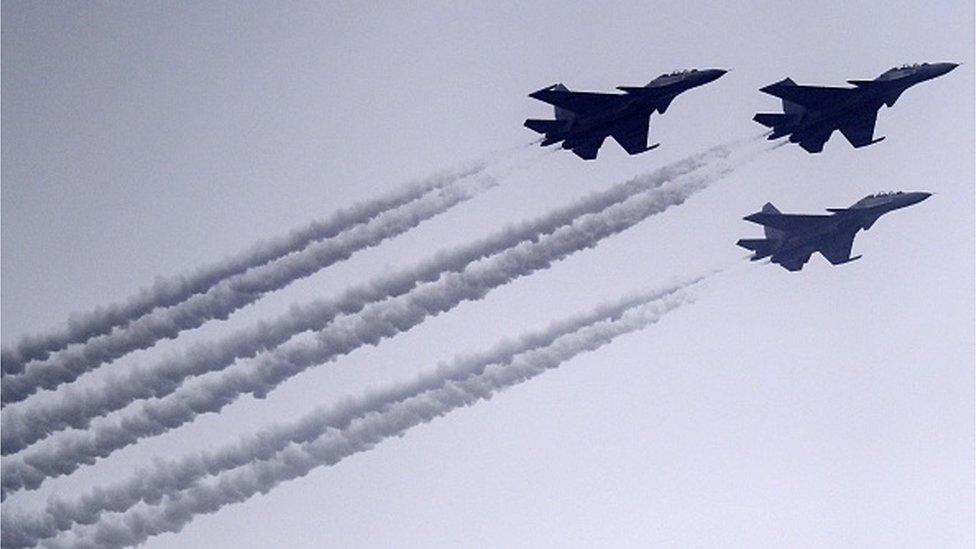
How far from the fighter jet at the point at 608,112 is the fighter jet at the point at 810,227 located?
717 cm

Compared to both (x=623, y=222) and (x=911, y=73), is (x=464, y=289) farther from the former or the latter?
(x=911, y=73)

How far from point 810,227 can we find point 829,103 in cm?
611

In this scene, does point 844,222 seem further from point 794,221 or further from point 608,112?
point 608,112

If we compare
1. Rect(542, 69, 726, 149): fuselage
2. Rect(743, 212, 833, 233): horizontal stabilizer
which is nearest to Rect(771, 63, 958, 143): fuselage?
Rect(743, 212, 833, 233): horizontal stabilizer

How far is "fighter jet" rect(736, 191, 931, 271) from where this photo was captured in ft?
275

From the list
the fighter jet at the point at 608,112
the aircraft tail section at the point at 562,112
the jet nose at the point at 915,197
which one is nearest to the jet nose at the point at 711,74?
the fighter jet at the point at 608,112

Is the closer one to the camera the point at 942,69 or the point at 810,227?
the point at 942,69

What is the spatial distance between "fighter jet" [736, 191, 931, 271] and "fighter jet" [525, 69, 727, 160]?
7.17 m

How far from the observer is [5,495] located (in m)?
72.5

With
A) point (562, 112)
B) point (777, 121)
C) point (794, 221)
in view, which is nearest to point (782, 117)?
point (777, 121)

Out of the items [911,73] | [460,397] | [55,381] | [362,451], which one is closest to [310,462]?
[362,451]

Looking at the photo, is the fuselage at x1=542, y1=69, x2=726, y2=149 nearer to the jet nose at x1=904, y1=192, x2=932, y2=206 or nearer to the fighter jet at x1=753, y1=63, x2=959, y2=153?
the fighter jet at x1=753, y1=63, x2=959, y2=153

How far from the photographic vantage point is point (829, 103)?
8200 centimetres

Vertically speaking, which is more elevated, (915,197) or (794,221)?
(794,221)
